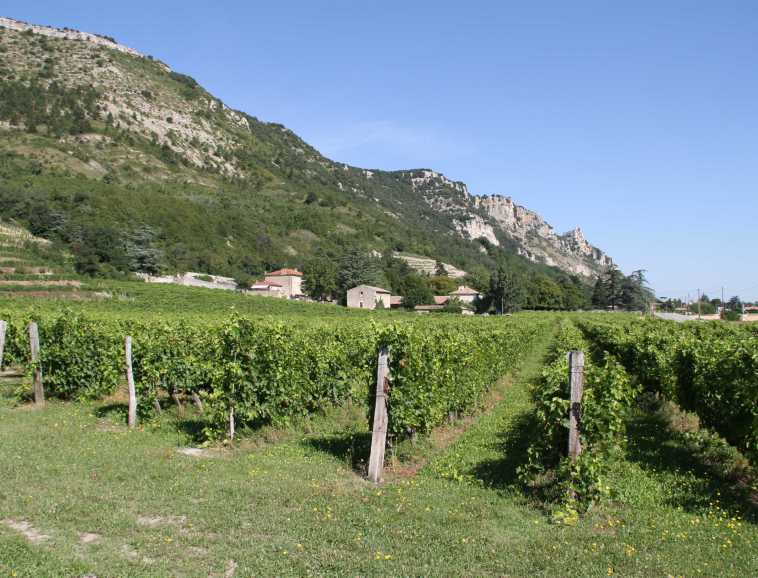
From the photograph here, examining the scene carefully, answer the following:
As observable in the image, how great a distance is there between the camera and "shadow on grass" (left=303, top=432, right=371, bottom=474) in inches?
356

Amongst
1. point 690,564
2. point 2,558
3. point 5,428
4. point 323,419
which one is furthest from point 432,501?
point 5,428

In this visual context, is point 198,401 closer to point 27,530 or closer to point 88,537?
point 27,530

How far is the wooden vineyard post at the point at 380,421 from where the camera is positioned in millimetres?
8109

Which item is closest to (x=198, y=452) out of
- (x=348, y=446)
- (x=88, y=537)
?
(x=348, y=446)

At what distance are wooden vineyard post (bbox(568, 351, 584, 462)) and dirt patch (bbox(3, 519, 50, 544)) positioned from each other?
6.21 metres

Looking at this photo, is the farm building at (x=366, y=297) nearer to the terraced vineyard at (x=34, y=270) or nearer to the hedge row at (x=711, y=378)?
the terraced vineyard at (x=34, y=270)

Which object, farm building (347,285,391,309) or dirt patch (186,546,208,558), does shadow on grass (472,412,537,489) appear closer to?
dirt patch (186,546,208,558)

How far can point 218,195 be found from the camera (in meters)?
145

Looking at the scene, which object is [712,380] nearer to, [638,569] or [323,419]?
[638,569]

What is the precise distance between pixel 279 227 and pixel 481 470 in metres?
140

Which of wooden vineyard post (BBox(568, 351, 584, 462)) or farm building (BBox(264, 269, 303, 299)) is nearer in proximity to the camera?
wooden vineyard post (BBox(568, 351, 584, 462))

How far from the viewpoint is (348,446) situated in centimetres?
1004

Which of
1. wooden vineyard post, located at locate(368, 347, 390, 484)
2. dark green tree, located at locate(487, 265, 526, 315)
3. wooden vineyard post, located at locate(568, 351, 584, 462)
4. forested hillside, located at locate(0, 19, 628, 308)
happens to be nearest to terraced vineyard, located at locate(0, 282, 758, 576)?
wooden vineyard post, located at locate(568, 351, 584, 462)

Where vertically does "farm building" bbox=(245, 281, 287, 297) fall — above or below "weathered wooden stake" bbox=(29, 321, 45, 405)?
above
